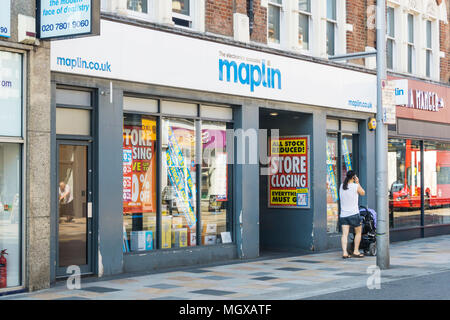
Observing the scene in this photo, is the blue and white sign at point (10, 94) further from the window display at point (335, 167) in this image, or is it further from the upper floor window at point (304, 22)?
the window display at point (335, 167)

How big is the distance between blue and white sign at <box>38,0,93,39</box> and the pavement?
3.80 meters

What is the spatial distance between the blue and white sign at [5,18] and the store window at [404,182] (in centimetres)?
1165

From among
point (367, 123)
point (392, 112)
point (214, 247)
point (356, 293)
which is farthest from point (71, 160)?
point (367, 123)

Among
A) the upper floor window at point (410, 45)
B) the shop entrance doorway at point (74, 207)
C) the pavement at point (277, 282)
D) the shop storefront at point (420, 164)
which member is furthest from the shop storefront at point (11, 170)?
the upper floor window at point (410, 45)

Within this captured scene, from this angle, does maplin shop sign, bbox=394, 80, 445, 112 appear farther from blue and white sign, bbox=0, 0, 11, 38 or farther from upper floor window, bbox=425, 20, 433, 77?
blue and white sign, bbox=0, 0, 11, 38

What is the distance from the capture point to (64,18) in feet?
32.3

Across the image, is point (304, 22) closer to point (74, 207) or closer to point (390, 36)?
point (390, 36)

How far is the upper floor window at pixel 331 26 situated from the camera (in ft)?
56.1

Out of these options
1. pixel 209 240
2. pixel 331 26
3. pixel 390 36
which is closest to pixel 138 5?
pixel 209 240

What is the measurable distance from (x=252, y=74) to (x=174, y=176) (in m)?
2.88

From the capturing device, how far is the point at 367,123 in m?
17.9

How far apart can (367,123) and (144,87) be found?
7.64m
